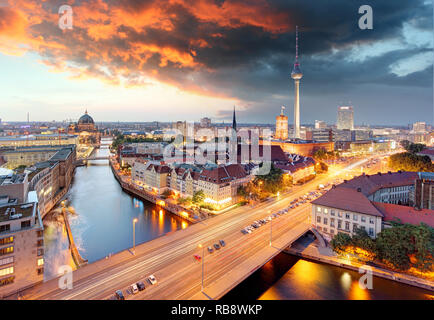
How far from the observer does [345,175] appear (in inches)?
1935

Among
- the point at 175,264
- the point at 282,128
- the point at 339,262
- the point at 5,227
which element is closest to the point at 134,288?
the point at 175,264

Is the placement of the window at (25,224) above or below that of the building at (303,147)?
below

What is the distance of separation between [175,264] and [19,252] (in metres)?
10.00

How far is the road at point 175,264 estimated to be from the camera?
14180mm

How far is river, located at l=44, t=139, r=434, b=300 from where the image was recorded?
55.5 ft

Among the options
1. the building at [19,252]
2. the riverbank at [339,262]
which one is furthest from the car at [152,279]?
the riverbank at [339,262]

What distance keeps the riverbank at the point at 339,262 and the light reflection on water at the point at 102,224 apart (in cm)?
1361

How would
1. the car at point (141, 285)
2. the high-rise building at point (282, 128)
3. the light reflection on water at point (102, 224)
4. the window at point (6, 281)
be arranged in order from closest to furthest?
the car at point (141, 285), the window at point (6, 281), the light reflection on water at point (102, 224), the high-rise building at point (282, 128)

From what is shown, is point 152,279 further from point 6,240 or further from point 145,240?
point 145,240

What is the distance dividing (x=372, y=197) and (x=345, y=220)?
8.28 metres

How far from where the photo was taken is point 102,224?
29.5m

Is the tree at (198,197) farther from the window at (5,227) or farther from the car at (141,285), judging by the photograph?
the window at (5,227)

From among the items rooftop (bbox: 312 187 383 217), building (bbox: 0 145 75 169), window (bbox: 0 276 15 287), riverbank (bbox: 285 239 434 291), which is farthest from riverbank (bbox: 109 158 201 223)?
building (bbox: 0 145 75 169)

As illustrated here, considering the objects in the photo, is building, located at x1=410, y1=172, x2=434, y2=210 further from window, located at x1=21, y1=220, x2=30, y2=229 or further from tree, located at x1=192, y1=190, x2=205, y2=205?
window, located at x1=21, y1=220, x2=30, y2=229
